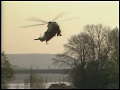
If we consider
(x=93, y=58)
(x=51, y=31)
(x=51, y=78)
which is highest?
(x=51, y=31)

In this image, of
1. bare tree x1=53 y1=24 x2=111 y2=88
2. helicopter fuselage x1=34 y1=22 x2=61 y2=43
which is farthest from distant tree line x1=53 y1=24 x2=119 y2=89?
helicopter fuselage x1=34 y1=22 x2=61 y2=43

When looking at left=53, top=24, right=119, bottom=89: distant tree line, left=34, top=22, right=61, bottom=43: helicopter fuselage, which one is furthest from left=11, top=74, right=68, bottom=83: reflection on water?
left=34, top=22, right=61, bottom=43: helicopter fuselage

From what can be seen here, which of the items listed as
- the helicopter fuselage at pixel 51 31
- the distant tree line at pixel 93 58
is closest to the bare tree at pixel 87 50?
the distant tree line at pixel 93 58

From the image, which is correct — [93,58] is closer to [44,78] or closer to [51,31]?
[44,78]

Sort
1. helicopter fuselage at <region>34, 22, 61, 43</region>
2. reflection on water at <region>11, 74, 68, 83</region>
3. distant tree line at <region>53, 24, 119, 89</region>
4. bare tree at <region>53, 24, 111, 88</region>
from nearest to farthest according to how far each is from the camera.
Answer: helicopter fuselage at <region>34, 22, 61, 43</region>
distant tree line at <region>53, 24, 119, 89</region>
bare tree at <region>53, 24, 111, 88</region>
reflection on water at <region>11, 74, 68, 83</region>

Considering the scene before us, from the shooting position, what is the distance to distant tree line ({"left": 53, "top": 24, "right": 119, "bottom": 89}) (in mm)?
19938

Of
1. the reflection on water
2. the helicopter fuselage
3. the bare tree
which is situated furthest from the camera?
the reflection on water

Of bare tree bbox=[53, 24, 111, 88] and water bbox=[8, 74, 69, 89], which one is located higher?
bare tree bbox=[53, 24, 111, 88]

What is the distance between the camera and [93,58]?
69.9ft

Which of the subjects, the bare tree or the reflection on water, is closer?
the bare tree

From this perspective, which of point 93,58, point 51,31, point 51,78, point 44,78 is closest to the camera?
point 51,31

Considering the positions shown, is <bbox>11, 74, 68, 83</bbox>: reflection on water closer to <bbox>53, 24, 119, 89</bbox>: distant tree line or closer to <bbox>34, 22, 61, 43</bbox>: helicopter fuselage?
Result: <bbox>53, 24, 119, 89</bbox>: distant tree line

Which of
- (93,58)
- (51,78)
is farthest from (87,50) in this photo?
(51,78)

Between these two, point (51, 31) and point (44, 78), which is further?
point (44, 78)
